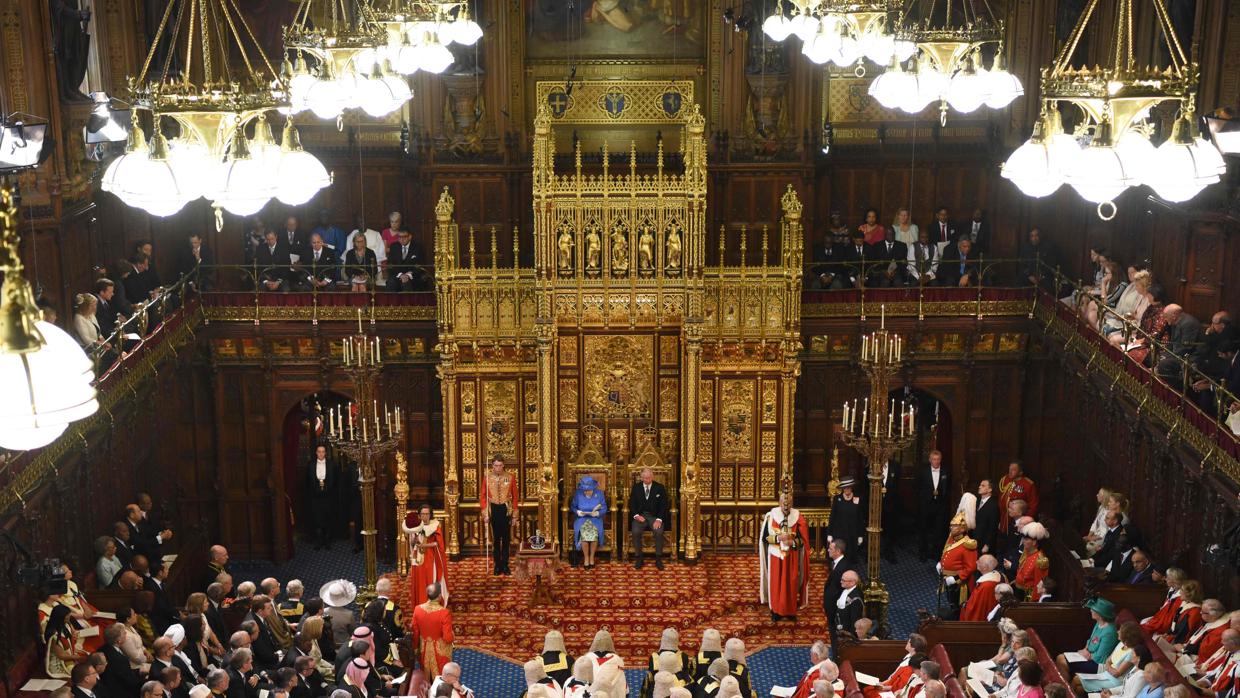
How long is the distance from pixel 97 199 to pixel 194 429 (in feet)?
13.0

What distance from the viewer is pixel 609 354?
65.1 feet

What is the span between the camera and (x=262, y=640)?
1551cm

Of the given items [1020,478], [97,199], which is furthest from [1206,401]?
[97,199]

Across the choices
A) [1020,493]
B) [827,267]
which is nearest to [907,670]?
[1020,493]

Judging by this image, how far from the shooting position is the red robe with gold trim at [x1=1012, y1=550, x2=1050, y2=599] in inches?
667

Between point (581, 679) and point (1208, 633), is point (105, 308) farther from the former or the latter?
point (1208, 633)

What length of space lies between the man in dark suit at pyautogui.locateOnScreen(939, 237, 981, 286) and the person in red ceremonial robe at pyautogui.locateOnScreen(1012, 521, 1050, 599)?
457cm

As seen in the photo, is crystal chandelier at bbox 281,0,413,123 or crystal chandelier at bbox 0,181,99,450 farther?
crystal chandelier at bbox 281,0,413,123

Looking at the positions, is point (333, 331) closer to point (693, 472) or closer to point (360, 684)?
point (693, 472)

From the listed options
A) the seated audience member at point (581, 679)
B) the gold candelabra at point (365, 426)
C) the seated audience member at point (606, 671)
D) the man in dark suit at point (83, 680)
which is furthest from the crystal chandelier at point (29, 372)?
the gold candelabra at point (365, 426)

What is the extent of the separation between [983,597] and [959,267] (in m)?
6.07

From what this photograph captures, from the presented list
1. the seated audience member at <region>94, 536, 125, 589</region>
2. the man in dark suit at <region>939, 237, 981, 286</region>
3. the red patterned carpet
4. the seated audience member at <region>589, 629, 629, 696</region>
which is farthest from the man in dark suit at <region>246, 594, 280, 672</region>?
the man in dark suit at <region>939, 237, 981, 286</region>

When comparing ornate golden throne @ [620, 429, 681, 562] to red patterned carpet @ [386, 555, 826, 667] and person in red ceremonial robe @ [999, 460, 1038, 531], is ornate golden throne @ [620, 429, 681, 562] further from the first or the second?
person in red ceremonial robe @ [999, 460, 1038, 531]

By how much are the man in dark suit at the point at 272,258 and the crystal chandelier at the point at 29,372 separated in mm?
16551
